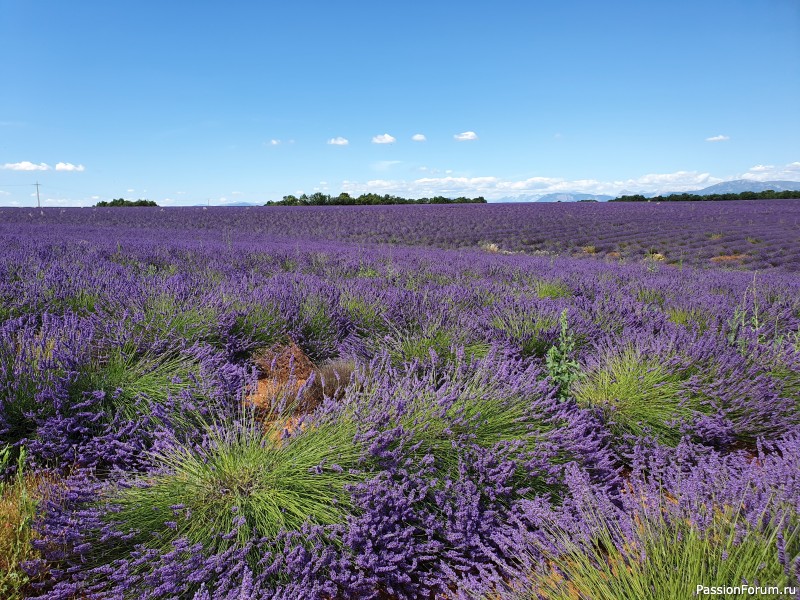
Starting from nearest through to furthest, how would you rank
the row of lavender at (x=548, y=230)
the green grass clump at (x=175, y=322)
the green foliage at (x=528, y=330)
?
the green grass clump at (x=175, y=322)
the green foliage at (x=528, y=330)
the row of lavender at (x=548, y=230)

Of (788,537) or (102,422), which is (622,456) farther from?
(102,422)

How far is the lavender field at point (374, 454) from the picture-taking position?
1355 millimetres

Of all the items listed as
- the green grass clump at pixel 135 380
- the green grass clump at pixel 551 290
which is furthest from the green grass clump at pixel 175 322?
the green grass clump at pixel 551 290

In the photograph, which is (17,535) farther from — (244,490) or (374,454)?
(374,454)

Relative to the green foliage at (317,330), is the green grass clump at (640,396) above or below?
below

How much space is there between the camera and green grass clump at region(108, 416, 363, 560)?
1.48 metres

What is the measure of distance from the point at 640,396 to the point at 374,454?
5.35ft

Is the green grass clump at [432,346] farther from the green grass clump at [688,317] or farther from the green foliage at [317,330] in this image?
the green grass clump at [688,317]

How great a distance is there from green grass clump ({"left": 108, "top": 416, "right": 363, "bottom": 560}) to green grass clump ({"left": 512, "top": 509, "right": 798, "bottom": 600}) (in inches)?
27.8

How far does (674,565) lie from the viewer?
1.30 meters

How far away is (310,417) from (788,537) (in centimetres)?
155

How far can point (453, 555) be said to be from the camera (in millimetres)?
1582

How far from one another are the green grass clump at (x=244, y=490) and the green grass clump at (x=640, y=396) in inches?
59.9

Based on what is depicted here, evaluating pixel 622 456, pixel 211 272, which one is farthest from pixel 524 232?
pixel 622 456
